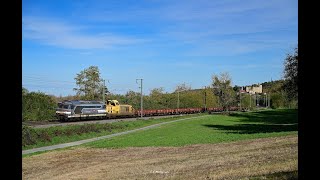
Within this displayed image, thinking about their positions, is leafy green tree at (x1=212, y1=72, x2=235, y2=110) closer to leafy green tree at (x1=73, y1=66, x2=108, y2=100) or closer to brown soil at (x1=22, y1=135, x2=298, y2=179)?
leafy green tree at (x1=73, y1=66, x2=108, y2=100)

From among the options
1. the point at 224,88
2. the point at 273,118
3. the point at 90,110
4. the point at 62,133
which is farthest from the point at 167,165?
the point at 224,88

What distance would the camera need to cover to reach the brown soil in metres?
11.3

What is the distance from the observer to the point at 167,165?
15.2 m

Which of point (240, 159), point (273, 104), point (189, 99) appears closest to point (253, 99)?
point (273, 104)

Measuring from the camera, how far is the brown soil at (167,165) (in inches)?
445

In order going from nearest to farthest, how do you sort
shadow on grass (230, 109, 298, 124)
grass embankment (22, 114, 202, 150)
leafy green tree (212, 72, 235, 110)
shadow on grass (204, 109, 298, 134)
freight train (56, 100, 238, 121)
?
grass embankment (22, 114, 202, 150), shadow on grass (204, 109, 298, 134), shadow on grass (230, 109, 298, 124), freight train (56, 100, 238, 121), leafy green tree (212, 72, 235, 110)

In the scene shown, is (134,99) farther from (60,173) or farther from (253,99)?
(60,173)

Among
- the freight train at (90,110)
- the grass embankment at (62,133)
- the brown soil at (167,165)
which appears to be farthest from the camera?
the freight train at (90,110)

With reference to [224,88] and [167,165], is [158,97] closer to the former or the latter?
[224,88]

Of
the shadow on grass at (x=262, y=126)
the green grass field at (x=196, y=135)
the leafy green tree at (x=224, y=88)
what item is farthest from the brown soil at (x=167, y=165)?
the leafy green tree at (x=224, y=88)

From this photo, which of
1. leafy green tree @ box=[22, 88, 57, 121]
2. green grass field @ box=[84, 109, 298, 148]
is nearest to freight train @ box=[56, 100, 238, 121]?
leafy green tree @ box=[22, 88, 57, 121]

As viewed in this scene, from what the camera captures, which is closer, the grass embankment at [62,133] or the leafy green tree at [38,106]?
the grass embankment at [62,133]

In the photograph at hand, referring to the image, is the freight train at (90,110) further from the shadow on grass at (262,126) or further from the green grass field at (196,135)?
the shadow on grass at (262,126)

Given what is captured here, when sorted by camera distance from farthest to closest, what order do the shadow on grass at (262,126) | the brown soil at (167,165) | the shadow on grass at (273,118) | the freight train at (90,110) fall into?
the freight train at (90,110), the shadow on grass at (273,118), the shadow on grass at (262,126), the brown soil at (167,165)
